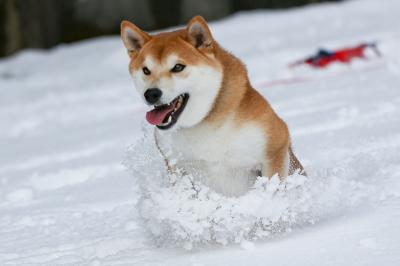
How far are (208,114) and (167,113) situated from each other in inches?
8.2

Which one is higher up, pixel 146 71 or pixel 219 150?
pixel 146 71

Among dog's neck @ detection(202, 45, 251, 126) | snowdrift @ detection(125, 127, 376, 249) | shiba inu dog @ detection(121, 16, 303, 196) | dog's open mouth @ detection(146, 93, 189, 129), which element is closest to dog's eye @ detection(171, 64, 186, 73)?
shiba inu dog @ detection(121, 16, 303, 196)

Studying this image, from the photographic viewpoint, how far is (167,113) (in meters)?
3.78

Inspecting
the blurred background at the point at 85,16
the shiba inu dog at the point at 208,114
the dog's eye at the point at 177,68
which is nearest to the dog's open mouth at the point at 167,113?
the shiba inu dog at the point at 208,114

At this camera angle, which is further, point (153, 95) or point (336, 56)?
point (336, 56)

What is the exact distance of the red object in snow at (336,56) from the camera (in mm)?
8961

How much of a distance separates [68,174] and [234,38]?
6.58 m

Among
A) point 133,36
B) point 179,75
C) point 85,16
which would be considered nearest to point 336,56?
point 133,36

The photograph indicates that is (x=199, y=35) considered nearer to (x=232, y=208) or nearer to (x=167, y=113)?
(x=167, y=113)

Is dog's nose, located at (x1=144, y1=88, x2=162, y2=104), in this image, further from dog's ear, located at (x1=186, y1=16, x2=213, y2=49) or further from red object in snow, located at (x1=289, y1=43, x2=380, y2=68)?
red object in snow, located at (x1=289, y1=43, x2=380, y2=68)

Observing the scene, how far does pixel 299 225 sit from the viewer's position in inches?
153

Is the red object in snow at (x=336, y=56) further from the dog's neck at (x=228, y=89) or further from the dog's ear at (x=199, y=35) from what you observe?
the dog's ear at (x=199, y=35)

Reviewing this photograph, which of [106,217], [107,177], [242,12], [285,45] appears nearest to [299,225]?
[106,217]

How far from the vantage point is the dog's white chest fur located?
385 centimetres
